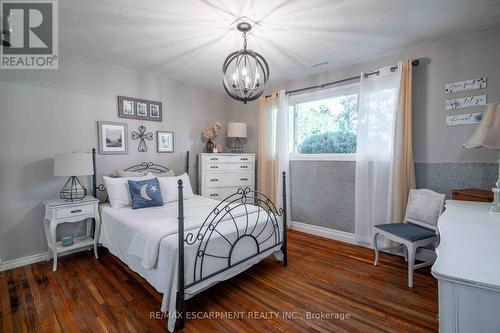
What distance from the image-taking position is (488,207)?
1785 mm

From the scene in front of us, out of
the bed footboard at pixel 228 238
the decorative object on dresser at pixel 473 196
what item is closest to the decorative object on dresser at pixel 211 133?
the bed footboard at pixel 228 238

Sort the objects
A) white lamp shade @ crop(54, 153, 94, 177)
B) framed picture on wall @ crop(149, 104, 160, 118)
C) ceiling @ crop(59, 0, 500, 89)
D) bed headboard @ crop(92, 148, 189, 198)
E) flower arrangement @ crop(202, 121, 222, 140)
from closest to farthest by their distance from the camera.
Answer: ceiling @ crop(59, 0, 500, 89) → white lamp shade @ crop(54, 153, 94, 177) → bed headboard @ crop(92, 148, 189, 198) → framed picture on wall @ crop(149, 104, 160, 118) → flower arrangement @ crop(202, 121, 222, 140)

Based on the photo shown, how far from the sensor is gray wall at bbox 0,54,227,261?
253 cm

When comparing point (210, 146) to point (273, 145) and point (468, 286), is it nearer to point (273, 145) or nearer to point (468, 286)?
point (273, 145)

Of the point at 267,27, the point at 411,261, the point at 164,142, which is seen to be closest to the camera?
the point at 411,261

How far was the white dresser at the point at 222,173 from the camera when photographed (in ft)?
12.8

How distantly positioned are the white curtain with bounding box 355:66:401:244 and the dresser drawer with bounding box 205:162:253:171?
181 centimetres

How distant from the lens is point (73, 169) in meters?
2.53

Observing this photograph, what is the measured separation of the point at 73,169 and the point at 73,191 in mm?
396

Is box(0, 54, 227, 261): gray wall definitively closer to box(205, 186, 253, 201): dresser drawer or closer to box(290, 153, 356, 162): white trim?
box(205, 186, 253, 201): dresser drawer

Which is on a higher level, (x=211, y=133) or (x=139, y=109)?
(x=139, y=109)

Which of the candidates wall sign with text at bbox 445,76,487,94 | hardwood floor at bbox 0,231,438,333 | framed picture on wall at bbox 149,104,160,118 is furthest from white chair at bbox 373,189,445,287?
framed picture on wall at bbox 149,104,160,118

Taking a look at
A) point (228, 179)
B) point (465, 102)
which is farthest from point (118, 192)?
point (465, 102)

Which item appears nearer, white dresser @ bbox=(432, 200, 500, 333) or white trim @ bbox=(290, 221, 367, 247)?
white dresser @ bbox=(432, 200, 500, 333)
